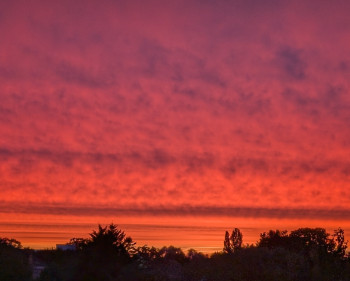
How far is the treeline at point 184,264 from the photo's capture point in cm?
3616

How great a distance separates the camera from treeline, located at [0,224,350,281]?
119ft

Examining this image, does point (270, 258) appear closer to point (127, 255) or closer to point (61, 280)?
point (127, 255)

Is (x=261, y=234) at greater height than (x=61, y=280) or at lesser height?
greater

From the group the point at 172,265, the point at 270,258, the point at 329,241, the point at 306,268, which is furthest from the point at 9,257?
the point at 329,241

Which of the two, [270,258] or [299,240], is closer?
[270,258]

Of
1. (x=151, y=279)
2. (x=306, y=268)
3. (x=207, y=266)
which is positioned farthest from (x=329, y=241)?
(x=151, y=279)

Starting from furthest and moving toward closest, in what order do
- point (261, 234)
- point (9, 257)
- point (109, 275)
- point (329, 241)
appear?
point (261, 234)
point (329, 241)
point (9, 257)
point (109, 275)

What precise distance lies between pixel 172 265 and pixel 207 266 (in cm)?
324

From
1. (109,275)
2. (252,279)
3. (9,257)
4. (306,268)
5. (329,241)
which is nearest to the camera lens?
(109,275)

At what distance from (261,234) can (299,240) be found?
8.51m

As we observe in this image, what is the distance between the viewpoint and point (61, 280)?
120 ft

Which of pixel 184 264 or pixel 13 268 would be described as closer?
pixel 13 268

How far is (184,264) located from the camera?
52.4 meters

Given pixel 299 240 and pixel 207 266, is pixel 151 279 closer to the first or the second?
pixel 207 266
